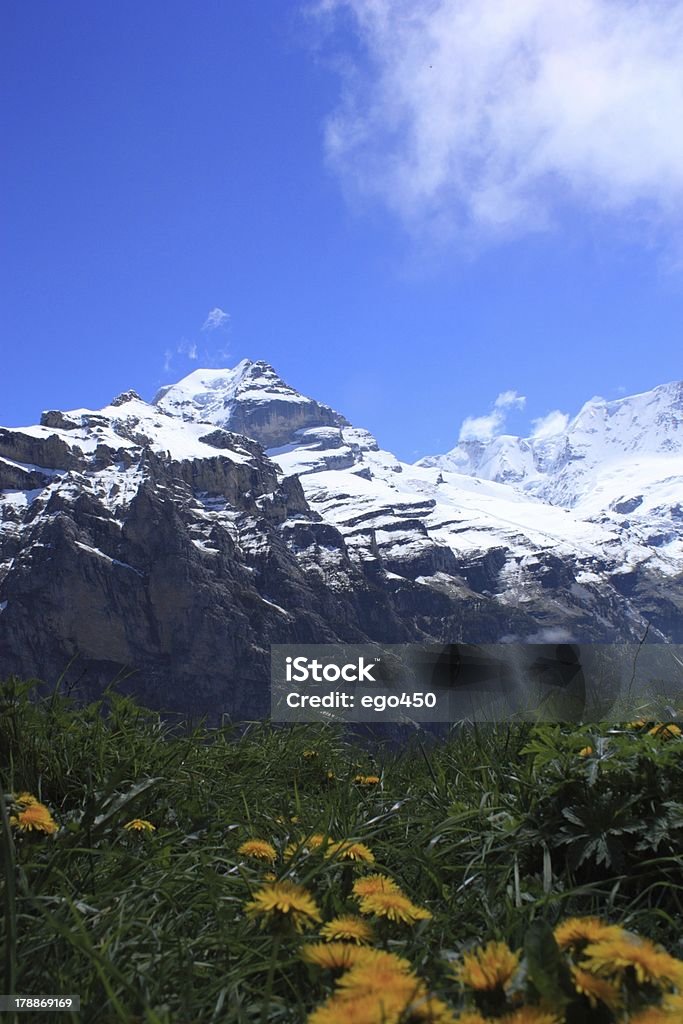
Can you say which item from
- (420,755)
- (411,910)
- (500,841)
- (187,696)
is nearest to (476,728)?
(420,755)

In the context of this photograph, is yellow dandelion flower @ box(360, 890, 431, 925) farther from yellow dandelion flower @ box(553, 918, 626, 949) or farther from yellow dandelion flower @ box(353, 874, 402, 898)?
yellow dandelion flower @ box(553, 918, 626, 949)

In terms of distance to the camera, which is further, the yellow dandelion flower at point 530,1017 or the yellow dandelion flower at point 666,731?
the yellow dandelion flower at point 666,731

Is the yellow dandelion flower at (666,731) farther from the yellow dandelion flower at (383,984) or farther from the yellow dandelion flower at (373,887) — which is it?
the yellow dandelion flower at (383,984)

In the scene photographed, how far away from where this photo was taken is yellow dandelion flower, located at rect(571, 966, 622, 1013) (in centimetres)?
107

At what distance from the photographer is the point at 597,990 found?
108 cm

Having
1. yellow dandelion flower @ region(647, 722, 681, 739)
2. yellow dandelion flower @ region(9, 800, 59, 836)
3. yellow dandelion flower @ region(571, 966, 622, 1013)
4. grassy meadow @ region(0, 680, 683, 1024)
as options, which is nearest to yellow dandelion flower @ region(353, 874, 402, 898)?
grassy meadow @ region(0, 680, 683, 1024)

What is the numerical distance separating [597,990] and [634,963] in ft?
0.20

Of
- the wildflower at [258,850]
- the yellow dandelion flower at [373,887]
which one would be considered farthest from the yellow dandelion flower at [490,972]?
the wildflower at [258,850]

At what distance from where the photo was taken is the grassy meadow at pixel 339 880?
115cm

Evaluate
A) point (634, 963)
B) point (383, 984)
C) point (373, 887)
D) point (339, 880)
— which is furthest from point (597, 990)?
point (339, 880)

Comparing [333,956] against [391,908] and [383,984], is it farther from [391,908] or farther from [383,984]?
[391,908]

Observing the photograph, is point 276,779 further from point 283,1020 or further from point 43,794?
point 283,1020

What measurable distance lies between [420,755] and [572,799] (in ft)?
7.94

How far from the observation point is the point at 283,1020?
5.41 ft
